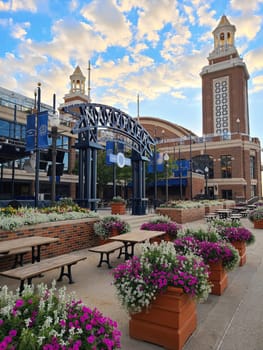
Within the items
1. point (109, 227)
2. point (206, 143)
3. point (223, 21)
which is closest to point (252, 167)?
point (206, 143)

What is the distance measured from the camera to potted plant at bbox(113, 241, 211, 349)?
9.29 feet

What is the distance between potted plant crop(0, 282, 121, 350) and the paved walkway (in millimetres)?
1207

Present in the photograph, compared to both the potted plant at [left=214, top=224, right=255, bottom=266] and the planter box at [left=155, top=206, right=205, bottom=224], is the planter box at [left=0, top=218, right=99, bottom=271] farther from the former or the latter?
the planter box at [left=155, top=206, right=205, bottom=224]

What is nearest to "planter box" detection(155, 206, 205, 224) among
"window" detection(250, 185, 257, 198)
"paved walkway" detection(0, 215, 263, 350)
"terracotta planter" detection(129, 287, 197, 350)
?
"paved walkway" detection(0, 215, 263, 350)

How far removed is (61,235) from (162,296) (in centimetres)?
496

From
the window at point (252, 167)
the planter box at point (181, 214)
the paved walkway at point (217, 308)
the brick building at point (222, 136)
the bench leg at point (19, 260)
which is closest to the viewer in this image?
the paved walkway at point (217, 308)

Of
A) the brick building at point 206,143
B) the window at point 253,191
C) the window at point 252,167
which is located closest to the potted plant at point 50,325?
the brick building at point 206,143

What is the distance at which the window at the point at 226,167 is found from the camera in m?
47.4

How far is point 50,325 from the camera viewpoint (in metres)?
1.83

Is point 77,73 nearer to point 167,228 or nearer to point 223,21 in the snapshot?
point 223,21

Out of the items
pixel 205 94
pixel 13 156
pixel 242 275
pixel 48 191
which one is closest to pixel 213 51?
pixel 205 94

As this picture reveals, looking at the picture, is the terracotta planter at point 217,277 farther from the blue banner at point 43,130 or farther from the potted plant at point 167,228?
the blue banner at point 43,130

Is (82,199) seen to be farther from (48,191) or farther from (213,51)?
(213,51)

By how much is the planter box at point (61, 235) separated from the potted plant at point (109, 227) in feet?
1.08
